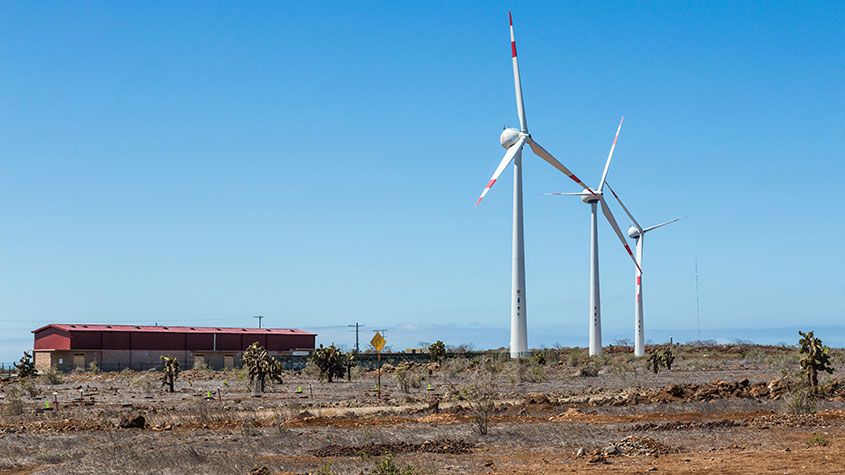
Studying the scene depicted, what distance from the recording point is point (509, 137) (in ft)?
264

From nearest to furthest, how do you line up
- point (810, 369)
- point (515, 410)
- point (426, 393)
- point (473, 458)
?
point (473, 458)
point (515, 410)
point (810, 369)
point (426, 393)

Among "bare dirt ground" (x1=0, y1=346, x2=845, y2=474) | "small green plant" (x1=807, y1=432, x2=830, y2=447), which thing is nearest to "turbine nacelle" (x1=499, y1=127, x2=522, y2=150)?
"bare dirt ground" (x1=0, y1=346, x2=845, y2=474)

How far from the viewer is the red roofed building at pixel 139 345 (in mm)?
95938

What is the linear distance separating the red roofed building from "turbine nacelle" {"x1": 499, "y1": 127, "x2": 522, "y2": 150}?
3697cm

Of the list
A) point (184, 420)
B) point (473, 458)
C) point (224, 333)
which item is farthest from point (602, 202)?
point (473, 458)

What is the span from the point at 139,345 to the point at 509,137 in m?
A: 44.8

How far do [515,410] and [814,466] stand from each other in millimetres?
17331

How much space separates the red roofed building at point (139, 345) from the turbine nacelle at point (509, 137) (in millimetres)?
36975

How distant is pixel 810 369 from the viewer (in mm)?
42062

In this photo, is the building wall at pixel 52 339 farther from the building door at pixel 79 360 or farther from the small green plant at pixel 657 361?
the small green plant at pixel 657 361

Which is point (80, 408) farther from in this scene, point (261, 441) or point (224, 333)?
point (224, 333)

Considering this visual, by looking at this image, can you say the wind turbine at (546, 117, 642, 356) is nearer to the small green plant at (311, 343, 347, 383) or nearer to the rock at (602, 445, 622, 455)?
the small green plant at (311, 343, 347, 383)

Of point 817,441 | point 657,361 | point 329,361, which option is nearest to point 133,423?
point 817,441

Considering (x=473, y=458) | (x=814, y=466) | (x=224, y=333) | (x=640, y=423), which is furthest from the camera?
(x=224, y=333)
